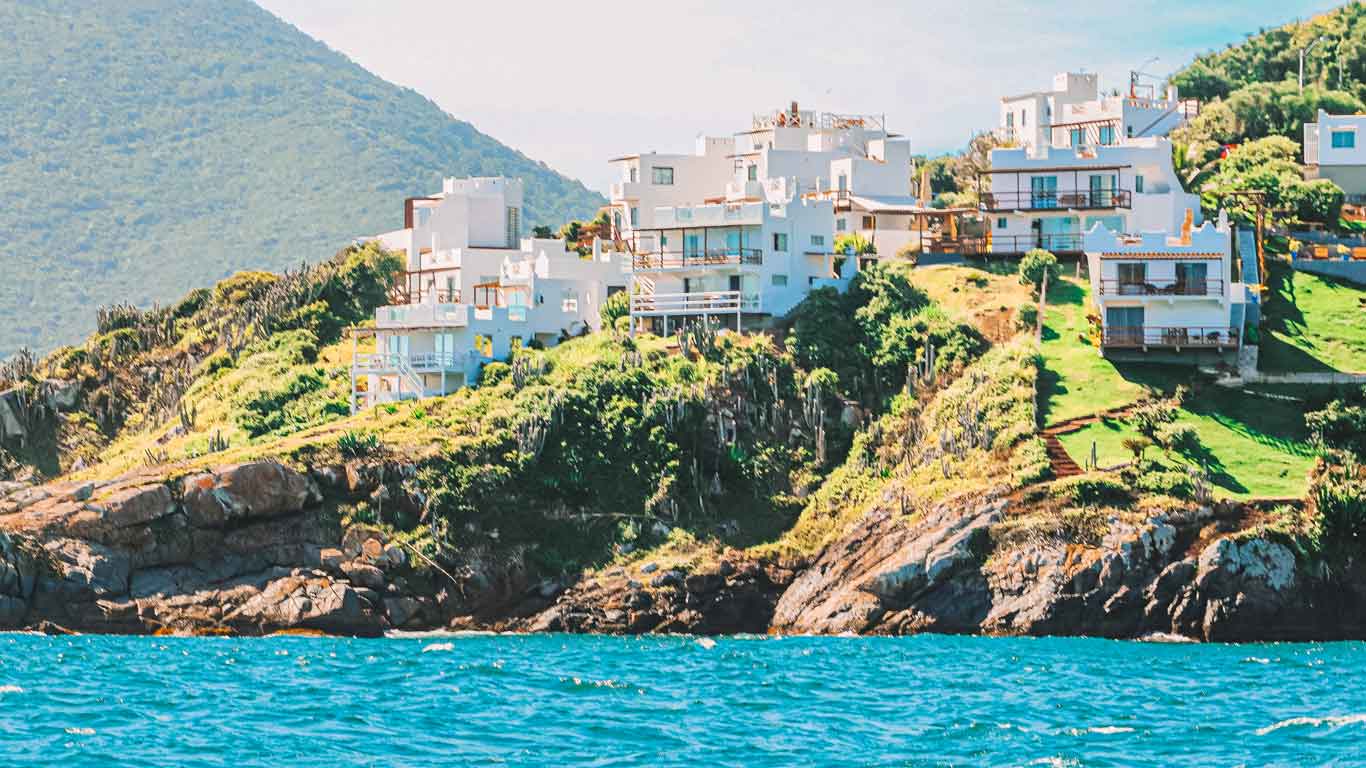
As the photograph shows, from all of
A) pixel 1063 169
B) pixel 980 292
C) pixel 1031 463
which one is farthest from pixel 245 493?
pixel 1063 169

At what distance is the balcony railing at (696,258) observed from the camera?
347 feet

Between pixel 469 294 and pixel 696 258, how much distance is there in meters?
14.6

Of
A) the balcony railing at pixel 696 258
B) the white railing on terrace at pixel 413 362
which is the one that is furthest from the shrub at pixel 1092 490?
the white railing on terrace at pixel 413 362

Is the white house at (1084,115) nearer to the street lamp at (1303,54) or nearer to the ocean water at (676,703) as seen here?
the street lamp at (1303,54)

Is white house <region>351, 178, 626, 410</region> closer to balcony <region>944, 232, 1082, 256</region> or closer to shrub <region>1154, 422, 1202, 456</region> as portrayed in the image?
balcony <region>944, 232, 1082, 256</region>

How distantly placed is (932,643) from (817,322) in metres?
26.2

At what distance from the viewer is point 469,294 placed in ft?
381

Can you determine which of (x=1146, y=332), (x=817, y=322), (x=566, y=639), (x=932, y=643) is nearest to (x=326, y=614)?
(x=566, y=639)

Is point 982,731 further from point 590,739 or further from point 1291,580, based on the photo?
point 1291,580

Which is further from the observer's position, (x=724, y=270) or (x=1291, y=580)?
(x=724, y=270)

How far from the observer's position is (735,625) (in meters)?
87.4

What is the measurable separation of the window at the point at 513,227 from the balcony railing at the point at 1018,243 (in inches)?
951

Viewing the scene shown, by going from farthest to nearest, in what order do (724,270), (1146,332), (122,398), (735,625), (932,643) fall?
1. (122,398)
2. (724,270)
3. (1146,332)
4. (735,625)
5. (932,643)

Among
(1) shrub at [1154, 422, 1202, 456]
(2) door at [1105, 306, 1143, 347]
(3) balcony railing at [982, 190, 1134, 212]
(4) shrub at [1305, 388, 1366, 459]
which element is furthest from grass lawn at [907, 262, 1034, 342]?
(4) shrub at [1305, 388, 1366, 459]
